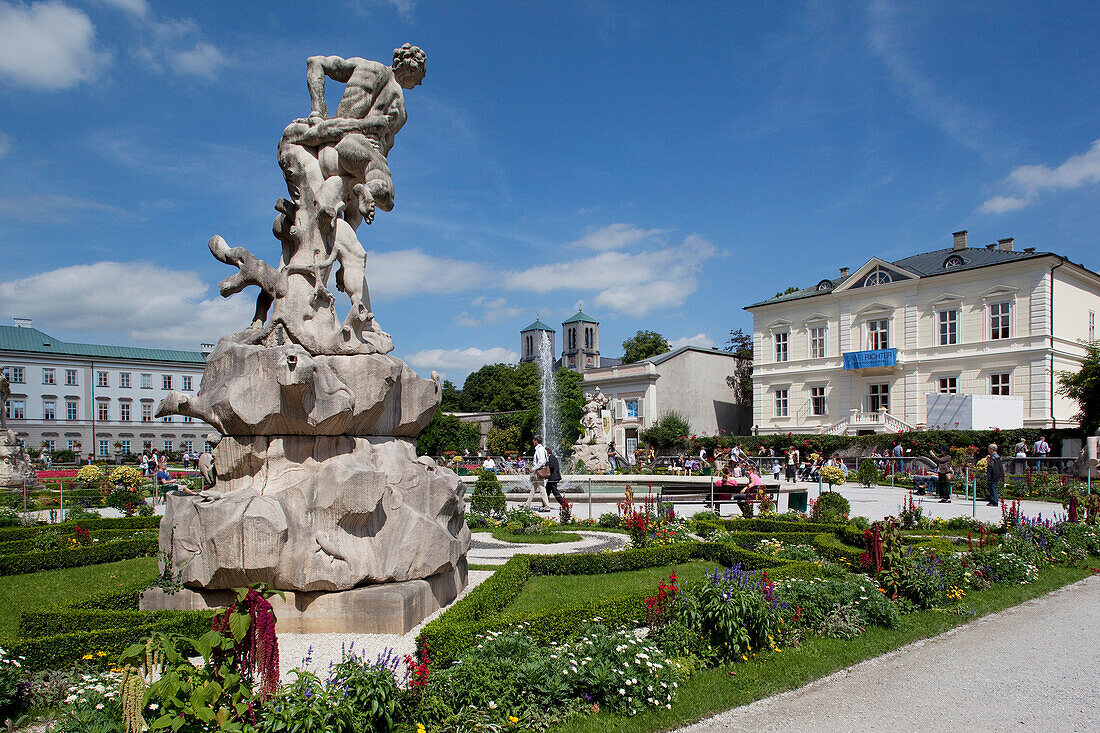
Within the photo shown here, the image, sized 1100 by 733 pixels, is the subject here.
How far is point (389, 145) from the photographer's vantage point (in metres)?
8.84

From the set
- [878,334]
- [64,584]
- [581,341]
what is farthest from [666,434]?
[581,341]

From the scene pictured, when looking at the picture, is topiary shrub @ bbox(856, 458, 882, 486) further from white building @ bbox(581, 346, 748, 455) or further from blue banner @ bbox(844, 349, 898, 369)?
white building @ bbox(581, 346, 748, 455)

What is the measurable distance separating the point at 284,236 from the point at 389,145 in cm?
171

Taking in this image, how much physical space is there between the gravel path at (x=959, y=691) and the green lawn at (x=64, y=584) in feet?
21.7

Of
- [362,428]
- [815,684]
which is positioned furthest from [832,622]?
[362,428]

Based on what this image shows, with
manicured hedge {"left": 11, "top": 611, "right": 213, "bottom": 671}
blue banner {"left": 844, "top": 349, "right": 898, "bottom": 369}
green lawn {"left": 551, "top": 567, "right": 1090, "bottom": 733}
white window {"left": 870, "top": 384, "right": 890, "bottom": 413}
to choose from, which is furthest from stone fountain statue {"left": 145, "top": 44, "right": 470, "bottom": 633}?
white window {"left": 870, "top": 384, "right": 890, "bottom": 413}

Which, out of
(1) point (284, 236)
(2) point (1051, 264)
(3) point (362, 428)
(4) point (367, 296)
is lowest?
(3) point (362, 428)

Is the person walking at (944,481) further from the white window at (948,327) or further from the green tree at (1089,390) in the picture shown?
the white window at (948,327)

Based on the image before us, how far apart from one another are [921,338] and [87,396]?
65425 millimetres

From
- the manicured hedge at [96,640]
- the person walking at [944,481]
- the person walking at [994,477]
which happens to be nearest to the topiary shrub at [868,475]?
the person walking at [944,481]

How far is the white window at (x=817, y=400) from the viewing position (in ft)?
144

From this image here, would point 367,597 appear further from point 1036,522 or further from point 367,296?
point 1036,522

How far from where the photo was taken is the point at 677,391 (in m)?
53.4

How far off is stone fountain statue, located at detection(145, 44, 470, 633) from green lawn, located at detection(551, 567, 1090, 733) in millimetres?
2603
